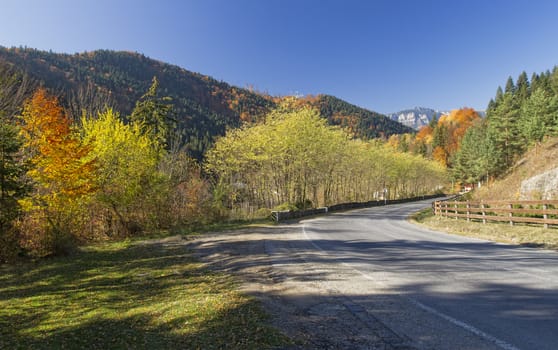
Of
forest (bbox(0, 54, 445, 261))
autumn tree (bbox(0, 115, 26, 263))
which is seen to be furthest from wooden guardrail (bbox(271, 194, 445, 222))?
autumn tree (bbox(0, 115, 26, 263))

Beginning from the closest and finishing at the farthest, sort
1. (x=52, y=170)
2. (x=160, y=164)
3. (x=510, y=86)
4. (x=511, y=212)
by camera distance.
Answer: (x=52, y=170) < (x=511, y=212) < (x=160, y=164) < (x=510, y=86)

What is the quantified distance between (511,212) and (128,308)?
52.8ft

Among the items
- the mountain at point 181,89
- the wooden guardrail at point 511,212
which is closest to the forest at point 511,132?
the mountain at point 181,89

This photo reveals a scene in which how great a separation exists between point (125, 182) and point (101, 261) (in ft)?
24.8

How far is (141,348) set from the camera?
4.49 meters

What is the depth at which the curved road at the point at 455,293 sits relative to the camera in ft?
13.4

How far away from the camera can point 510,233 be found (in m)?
13.3

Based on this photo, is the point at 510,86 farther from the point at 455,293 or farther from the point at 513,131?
the point at 455,293

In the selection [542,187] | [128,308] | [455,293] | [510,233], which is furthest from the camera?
[542,187]

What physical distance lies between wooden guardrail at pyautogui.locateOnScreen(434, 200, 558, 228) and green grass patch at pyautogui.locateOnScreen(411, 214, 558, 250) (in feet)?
1.14

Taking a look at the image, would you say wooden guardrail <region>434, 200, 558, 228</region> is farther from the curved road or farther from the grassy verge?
the curved road

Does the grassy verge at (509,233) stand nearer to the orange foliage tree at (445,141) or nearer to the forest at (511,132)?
the forest at (511,132)

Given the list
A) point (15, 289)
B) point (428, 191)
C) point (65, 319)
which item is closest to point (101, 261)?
point (15, 289)

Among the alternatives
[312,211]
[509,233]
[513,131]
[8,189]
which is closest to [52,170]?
[8,189]
